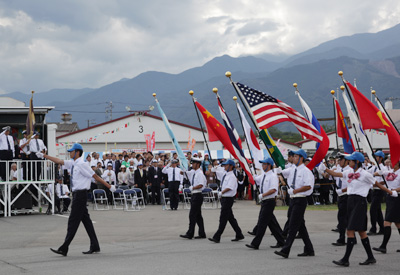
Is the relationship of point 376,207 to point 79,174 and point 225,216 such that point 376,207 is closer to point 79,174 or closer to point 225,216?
point 225,216

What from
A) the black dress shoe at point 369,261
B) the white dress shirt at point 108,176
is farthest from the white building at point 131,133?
the black dress shoe at point 369,261

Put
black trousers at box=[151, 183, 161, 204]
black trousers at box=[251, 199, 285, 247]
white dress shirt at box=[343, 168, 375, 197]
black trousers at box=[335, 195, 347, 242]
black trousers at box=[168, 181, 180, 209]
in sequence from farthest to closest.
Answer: black trousers at box=[151, 183, 161, 204], black trousers at box=[168, 181, 180, 209], black trousers at box=[335, 195, 347, 242], black trousers at box=[251, 199, 285, 247], white dress shirt at box=[343, 168, 375, 197]

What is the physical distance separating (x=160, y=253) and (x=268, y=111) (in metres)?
4.30

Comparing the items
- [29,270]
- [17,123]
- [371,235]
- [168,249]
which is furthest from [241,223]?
[17,123]

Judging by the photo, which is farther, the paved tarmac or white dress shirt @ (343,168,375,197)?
white dress shirt @ (343,168,375,197)

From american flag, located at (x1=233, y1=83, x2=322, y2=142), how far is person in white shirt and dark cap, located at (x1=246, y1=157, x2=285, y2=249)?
1412mm

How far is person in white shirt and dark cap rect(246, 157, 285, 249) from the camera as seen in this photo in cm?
1147

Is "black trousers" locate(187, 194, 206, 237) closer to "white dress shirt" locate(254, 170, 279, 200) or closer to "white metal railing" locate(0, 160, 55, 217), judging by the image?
"white dress shirt" locate(254, 170, 279, 200)

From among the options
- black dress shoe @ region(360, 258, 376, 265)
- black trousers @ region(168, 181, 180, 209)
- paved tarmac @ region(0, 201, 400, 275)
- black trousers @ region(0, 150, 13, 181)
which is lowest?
black dress shoe @ region(360, 258, 376, 265)

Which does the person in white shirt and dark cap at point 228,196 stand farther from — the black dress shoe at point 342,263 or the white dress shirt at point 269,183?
the black dress shoe at point 342,263

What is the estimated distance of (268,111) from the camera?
42.9 ft

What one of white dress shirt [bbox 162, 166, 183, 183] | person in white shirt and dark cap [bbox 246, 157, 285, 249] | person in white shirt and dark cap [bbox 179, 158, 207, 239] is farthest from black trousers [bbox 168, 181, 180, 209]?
person in white shirt and dark cap [bbox 246, 157, 285, 249]

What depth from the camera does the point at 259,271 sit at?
8906 millimetres

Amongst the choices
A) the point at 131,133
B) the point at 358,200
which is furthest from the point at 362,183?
the point at 131,133
